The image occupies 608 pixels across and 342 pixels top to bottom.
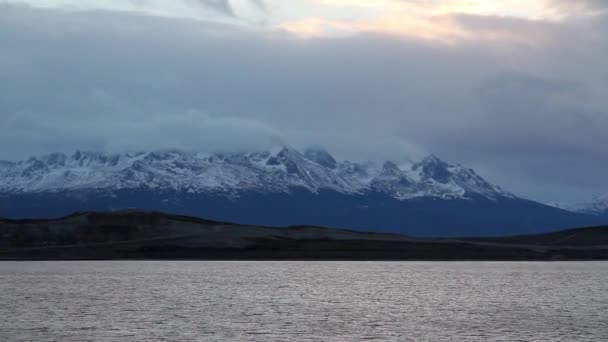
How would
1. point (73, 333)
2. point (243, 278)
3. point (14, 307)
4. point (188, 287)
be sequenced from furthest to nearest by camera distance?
1. point (243, 278)
2. point (188, 287)
3. point (14, 307)
4. point (73, 333)

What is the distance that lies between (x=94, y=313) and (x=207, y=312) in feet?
35.9

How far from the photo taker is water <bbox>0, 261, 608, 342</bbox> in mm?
87375

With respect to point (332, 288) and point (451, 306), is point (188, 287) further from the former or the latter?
point (451, 306)

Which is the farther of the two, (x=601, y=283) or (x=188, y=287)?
(x=601, y=283)

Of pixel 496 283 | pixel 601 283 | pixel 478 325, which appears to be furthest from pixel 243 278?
pixel 478 325

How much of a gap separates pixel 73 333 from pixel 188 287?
5863 centimetres

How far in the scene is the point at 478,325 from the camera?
3738 inches

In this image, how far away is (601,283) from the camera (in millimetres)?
161750

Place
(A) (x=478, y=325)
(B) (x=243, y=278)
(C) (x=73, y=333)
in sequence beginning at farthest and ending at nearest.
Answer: (B) (x=243, y=278) → (A) (x=478, y=325) → (C) (x=73, y=333)

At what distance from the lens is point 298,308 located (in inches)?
4368

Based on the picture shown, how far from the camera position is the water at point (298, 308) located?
87.4 meters

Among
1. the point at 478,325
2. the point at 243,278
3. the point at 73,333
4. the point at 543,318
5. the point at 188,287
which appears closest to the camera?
the point at 73,333

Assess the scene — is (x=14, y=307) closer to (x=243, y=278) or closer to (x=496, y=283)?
(x=243, y=278)

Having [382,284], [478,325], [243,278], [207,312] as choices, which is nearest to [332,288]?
[382,284]
